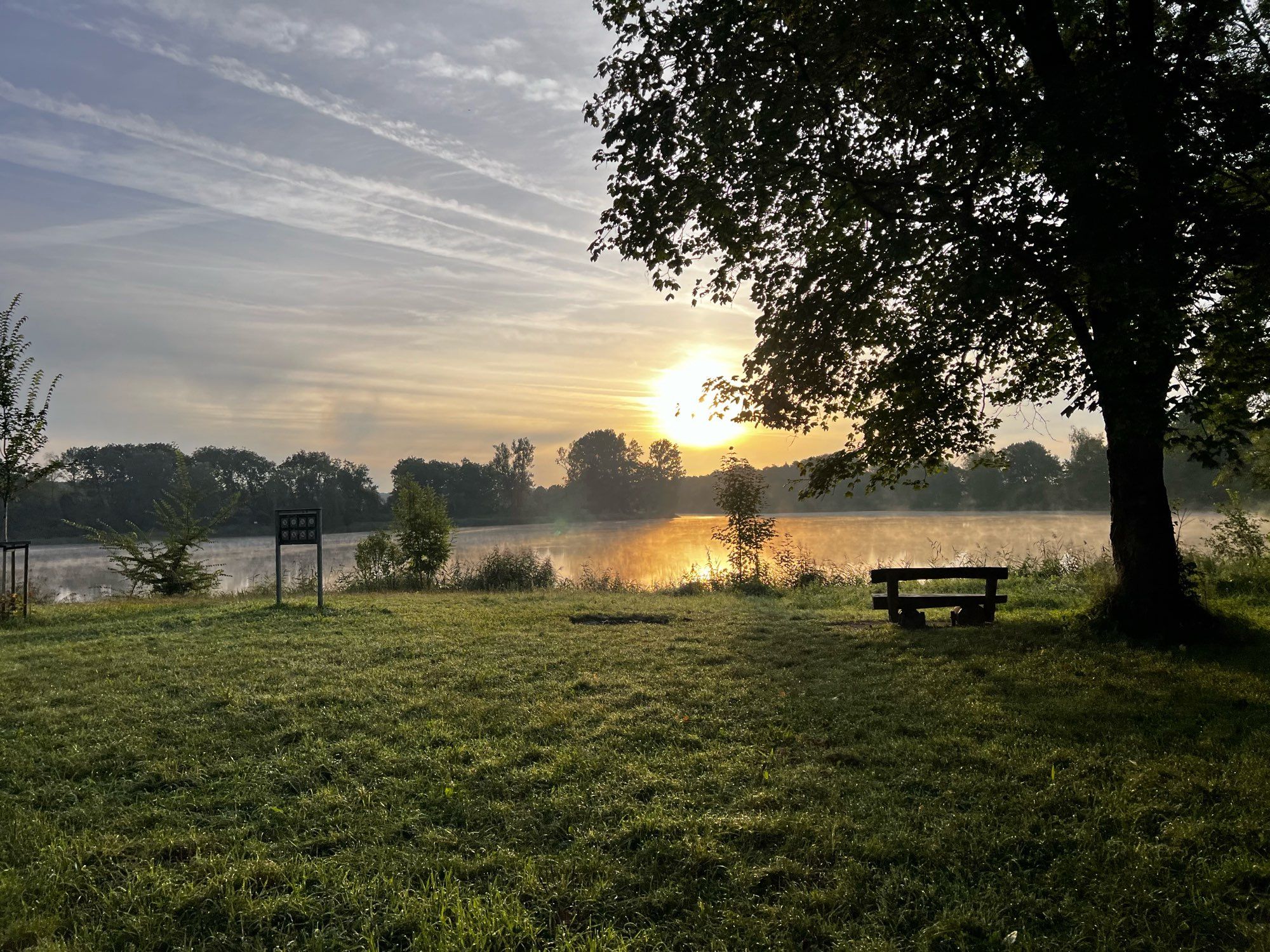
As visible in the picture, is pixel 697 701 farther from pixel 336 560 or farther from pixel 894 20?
pixel 336 560

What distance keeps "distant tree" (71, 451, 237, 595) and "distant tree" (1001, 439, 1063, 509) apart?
64.3 meters

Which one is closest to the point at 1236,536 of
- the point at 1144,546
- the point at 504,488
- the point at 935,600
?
the point at 1144,546

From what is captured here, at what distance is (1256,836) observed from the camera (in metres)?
3.58

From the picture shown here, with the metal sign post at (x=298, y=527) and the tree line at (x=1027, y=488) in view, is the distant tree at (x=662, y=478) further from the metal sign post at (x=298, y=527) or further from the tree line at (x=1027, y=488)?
the metal sign post at (x=298, y=527)

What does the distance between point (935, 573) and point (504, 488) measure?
2805 inches

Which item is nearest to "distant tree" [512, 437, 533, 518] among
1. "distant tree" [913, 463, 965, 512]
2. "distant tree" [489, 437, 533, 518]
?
"distant tree" [489, 437, 533, 518]

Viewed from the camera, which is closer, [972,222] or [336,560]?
[972,222]

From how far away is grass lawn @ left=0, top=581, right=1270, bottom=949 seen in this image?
10.0 ft

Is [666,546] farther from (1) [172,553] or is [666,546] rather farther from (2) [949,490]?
(2) [949,490]

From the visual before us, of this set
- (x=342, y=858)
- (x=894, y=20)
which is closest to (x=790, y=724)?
(x=342, y=858)

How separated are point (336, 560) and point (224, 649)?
21359 mm

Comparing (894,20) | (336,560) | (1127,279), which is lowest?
(336,560)

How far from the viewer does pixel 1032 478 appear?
222ft

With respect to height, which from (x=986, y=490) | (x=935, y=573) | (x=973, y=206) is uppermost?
(x=973, y=206)
